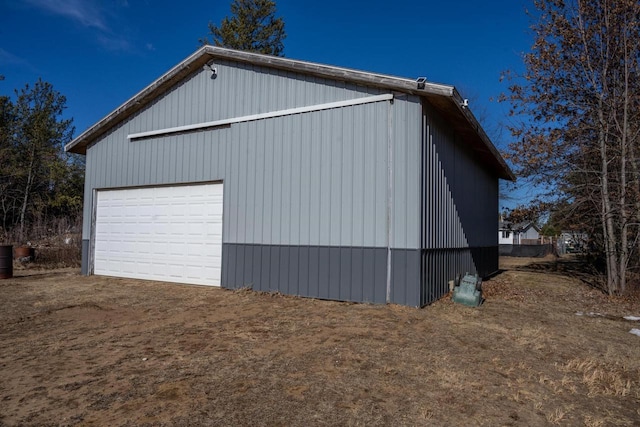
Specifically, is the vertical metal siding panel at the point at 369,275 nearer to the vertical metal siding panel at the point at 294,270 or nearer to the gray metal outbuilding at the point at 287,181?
the gray metal outbuilding at the point at 287,181

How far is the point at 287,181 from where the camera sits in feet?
27.5

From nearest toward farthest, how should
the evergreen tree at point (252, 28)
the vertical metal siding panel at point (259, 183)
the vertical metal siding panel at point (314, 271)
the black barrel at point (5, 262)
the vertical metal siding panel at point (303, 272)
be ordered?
1. the vertical metal siding panel at point (314, 271)
2. the vertical metal siding panel at point (303, 272)
3. the vertical metal siding panel at point (259, 183)
4. the black barrel at point (5, 262)
5. the evergreen tree at point (252, 28)

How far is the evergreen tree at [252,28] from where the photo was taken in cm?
2541

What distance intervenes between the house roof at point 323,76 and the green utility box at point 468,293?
3.20 m

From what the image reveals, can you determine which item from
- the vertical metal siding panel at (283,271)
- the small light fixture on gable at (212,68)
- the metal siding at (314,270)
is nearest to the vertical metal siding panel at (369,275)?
the metal siding at (314,270)

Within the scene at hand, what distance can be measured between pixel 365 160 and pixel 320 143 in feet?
3.44

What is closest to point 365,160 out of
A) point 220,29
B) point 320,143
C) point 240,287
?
point 320,143

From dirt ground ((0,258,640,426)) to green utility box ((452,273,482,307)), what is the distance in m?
0.20

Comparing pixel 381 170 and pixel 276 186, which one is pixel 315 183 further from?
pixel 381 170

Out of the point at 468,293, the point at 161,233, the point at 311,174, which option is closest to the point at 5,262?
the point at 161,233

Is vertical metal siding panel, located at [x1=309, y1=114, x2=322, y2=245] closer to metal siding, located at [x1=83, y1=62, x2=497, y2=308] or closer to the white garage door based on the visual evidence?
metal siding, located at [x1=83, y1=62, x2=497, y2=308]

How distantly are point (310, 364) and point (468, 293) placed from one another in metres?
4.47

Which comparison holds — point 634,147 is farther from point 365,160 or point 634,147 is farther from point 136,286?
point 136,286

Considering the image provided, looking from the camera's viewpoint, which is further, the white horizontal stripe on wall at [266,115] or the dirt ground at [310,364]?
the white horizontal stripe on wall at [266,115]
